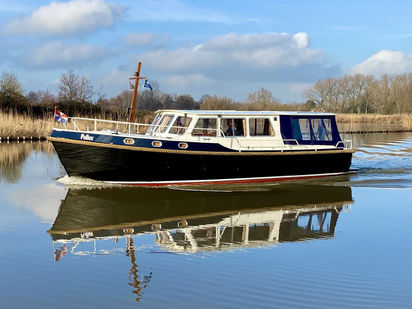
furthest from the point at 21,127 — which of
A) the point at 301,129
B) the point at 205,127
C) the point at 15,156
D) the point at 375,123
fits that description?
the point at 375,123

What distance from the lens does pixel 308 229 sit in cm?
1136

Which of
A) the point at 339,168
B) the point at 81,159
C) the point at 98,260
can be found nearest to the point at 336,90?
the point at 339,168

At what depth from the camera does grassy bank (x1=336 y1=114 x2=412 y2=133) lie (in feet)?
160

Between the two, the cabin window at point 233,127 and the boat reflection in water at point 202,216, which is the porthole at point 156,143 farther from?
the cabin window at point 233,127

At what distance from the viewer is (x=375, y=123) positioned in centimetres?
5447

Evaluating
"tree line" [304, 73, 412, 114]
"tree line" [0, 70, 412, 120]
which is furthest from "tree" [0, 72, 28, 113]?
"tree line" [304, 73, 412, 114]

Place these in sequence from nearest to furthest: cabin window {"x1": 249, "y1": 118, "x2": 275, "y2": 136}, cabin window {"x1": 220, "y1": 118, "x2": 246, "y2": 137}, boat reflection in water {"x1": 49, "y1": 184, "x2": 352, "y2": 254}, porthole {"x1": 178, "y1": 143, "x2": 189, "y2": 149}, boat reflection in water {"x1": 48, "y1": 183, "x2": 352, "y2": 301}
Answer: boat reflection in water {"x1": 48, "y1": 183, "x2": 352, "y2": 301}, boat reflection in water {"x1": 49, "y1": 184, "x2": 352, "y2": 254}, porthole {"x1": 178, "y1": 143, "x2": 189, "y2": 149}, cabin window {"x1": 220, "y1": 118, "x2": 246, "y2": 137}, cabin window {"x1": 249, "y1": 118, "x2": 275, "y2": 136}

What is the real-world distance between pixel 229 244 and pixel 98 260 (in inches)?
96.2

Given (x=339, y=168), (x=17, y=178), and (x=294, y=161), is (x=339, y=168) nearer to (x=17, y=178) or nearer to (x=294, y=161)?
(x=294, y=161)

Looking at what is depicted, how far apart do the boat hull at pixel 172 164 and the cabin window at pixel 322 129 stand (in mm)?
776

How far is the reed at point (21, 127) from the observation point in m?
32.0

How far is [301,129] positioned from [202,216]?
641cm

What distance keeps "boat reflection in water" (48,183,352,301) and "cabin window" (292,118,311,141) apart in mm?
1706

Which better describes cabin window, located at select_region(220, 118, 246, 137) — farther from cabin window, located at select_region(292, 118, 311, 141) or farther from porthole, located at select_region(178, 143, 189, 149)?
cabin window, located at select_region(292, 118, 311, 141)
